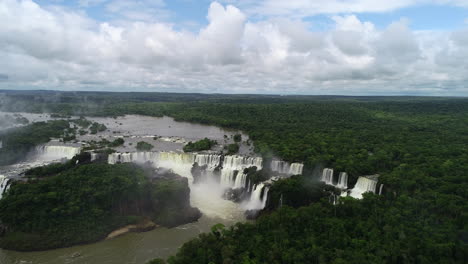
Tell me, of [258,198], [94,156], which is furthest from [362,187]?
[94,156]

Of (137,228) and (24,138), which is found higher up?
(24,138)

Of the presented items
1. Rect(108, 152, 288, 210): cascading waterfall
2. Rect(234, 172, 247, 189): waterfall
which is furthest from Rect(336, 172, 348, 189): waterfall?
Rect(234, 172, 247, 189): waterfall

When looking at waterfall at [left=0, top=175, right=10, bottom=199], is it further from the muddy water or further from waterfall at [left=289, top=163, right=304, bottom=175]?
waterfall at [left=289, top=163, right=304, bottom=175]

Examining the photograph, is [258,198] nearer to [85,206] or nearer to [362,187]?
[362,187]

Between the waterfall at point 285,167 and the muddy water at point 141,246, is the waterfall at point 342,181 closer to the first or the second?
the waterfall at point 285,167

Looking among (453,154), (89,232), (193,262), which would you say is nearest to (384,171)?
(453,154)

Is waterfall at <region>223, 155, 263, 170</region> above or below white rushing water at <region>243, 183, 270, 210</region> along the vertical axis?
above
